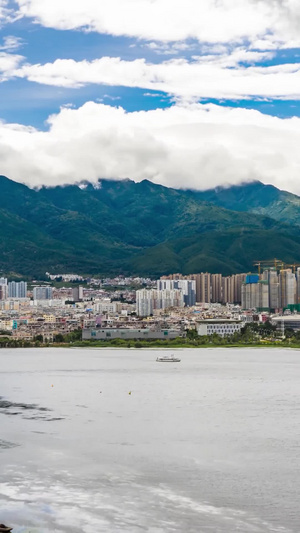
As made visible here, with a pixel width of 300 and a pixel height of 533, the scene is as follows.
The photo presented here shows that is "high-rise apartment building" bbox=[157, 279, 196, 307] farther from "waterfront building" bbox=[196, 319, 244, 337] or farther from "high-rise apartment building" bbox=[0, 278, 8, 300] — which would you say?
"waterfront building" bbox=[196, 319, 244, 337]

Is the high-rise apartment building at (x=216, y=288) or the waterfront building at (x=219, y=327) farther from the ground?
the high-rise apartment building at (x=216, y=288)

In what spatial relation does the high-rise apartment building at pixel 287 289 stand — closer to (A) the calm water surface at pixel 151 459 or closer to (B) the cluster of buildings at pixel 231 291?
(B) the cluster of buildings at pixel 231 291

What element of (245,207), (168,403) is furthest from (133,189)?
(168,403)

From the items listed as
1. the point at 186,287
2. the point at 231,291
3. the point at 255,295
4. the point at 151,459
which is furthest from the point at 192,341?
the point at 231,291

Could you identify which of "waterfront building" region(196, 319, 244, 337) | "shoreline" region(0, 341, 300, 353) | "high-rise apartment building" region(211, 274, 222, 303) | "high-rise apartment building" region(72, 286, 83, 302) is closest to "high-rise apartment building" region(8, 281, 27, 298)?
"high-rise apartment building" region(72, 286, 83, 302)

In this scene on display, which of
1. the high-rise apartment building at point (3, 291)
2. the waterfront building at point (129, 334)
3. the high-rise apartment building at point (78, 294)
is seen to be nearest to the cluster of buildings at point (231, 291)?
the high-rise apartment building at point (78, 294)

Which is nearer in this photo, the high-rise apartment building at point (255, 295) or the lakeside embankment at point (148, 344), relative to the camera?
the lakeside embankment at point (148, 344)

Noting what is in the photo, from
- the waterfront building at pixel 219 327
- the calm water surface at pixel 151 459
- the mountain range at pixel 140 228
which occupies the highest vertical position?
the mountain range at pixel 140 228

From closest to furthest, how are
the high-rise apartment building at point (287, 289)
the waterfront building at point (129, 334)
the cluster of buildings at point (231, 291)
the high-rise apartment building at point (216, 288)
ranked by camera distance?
the waterfront building at point (129, 334), the high-rise apartment building at point (287, 289), the cluster of buildings at point (231, 291), the high-rise apartment building at point (216, 288)
